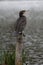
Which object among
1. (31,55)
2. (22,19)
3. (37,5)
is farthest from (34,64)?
(37,5)

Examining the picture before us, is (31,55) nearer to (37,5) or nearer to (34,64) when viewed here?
(34,64)

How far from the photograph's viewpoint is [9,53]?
2.27m

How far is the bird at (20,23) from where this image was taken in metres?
2.26

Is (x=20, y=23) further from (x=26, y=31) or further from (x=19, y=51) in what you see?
(x=19, y=51)

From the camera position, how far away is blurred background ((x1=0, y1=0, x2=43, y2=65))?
2275mm

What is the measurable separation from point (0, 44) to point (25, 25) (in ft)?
0.90

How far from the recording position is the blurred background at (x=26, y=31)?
89.6 inches

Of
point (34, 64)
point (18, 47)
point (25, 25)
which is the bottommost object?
point (34, 64)

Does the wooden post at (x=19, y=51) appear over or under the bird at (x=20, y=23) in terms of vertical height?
under

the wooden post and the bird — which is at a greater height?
the bird

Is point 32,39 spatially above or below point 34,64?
above

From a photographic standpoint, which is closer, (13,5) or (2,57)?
(2,57)

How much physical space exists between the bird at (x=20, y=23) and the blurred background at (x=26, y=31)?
0.05 metres

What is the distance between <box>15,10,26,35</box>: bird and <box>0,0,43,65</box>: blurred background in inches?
2.1
